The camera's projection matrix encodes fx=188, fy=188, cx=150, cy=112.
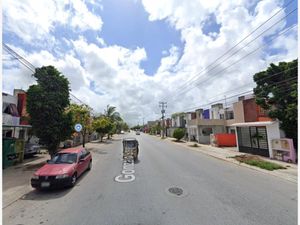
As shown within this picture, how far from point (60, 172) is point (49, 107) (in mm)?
6743

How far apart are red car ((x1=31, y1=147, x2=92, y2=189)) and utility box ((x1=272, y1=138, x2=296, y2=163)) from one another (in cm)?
1420

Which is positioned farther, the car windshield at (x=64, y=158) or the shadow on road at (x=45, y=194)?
the car windshield at (x=64, y=158)

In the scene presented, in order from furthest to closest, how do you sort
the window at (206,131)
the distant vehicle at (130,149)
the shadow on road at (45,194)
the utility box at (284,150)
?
the window at (206,131), the distant vehicle at (130,149), the utility box at (284,150), the shadow on road at (45,194)

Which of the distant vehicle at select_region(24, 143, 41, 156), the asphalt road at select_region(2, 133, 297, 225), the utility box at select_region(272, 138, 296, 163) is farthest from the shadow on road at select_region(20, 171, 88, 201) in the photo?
the utility box at select_region(272, 138, 296, 163)

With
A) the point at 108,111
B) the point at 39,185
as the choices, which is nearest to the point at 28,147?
the point at 39,185

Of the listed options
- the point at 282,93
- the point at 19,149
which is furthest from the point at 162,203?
the point at 282,93

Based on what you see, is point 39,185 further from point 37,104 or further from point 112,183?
point 37,104

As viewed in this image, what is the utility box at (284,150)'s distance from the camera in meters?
13.5

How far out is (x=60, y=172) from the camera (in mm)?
7863

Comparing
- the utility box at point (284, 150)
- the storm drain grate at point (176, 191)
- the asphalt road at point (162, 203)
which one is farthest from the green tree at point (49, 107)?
the utility box at point (284, 150)

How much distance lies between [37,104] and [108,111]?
36.8 metres

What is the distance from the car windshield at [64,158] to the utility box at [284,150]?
47.6 feet

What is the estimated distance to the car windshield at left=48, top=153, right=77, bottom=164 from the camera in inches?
362

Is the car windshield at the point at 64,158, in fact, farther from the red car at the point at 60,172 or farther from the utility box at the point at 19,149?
the utility box at the point at 19,149
